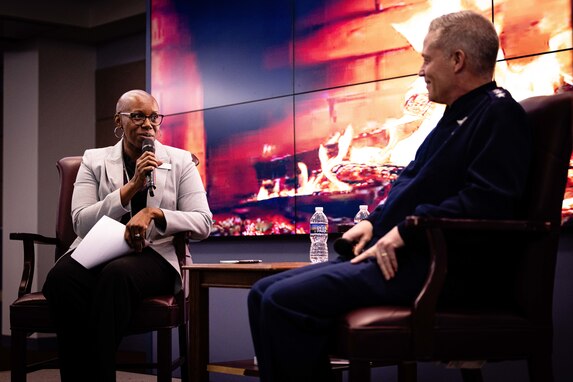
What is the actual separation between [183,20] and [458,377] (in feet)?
8.86

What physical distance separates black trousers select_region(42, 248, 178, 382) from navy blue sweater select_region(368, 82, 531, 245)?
1.10 meters

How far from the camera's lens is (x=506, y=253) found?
206 centimetres

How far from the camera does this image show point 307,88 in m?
4.05

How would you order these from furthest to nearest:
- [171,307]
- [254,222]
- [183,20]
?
[183,20] → [254,222] → [171,307]

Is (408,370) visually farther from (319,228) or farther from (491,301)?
(319,228)

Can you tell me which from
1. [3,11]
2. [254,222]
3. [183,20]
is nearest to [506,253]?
[254,222]

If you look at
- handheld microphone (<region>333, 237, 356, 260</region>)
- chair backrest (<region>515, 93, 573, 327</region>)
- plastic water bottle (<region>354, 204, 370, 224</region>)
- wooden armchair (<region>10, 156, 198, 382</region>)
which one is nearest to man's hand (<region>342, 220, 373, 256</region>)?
handheld microphone (<region>333, 237, 356, 260</region>)

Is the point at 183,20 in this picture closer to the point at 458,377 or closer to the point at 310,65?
the point at 310,65

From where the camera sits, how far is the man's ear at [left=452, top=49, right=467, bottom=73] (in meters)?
2.15

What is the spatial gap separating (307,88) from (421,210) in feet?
7.11

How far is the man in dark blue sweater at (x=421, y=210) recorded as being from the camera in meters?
1.96

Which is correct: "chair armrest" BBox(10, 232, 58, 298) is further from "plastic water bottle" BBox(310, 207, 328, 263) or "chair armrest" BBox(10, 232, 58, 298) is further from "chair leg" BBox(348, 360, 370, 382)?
"chair leg" BBox(348, 360, 370, 382)

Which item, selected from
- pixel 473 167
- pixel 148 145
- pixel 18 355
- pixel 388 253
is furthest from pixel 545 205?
pixel 18 355

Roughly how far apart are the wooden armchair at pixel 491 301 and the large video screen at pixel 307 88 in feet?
3.62
